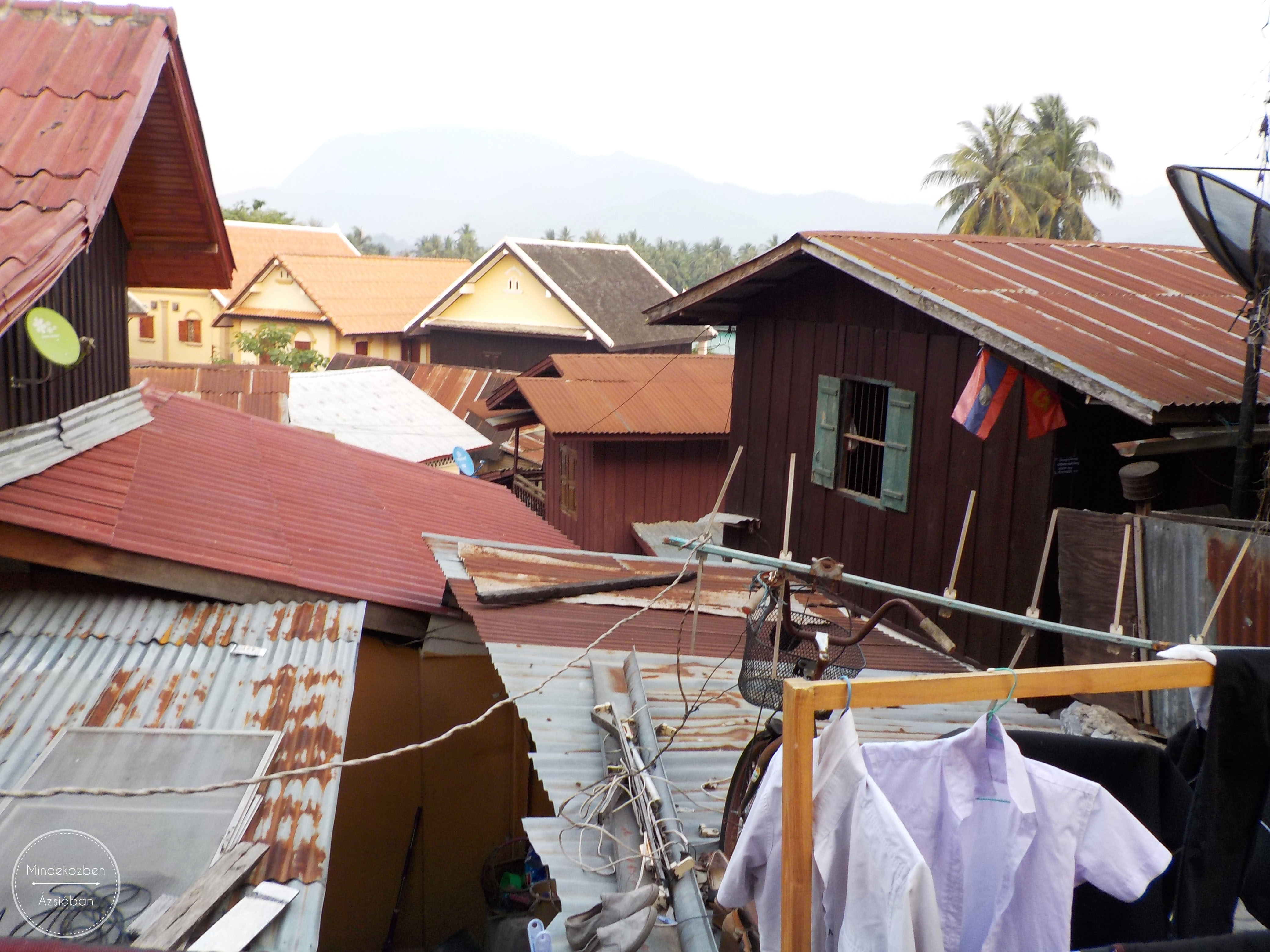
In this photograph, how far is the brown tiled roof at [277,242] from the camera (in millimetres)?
48594

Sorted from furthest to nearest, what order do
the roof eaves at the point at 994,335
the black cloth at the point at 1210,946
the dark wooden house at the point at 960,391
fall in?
1. the dark wooden house at the point at 960,391
2. the roof eaves at the point at 994,335
3. the black cloth at the point at 1210,946

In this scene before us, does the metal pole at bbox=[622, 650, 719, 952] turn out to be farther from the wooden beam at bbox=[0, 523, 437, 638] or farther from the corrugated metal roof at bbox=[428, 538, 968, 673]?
the wooden beam at bbox=[0, 523, 437, 638]

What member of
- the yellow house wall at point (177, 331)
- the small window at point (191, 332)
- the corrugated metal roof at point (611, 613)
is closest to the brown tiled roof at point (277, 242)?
the yellow house wall at point (177, 331)

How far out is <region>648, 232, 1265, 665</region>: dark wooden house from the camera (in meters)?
6.80

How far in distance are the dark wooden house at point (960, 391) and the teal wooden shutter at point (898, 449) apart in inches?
0.7

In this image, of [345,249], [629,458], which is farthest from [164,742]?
[345,249]

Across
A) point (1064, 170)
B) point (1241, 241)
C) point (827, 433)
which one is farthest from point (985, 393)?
point (1064, 170)

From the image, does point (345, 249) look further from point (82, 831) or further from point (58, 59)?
point (82, 831)

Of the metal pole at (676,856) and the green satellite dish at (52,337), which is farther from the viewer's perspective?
the green satellite dish at (52,337)

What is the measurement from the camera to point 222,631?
5711 millimetres

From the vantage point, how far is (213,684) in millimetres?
5062

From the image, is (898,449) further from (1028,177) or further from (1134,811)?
(1028,177)

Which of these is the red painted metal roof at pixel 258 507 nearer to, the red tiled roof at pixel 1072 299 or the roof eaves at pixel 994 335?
the red tiled roof at pixel 1072 299

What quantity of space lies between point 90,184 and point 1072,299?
7159 millimetres
